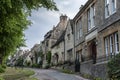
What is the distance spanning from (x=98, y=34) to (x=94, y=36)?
1604mm

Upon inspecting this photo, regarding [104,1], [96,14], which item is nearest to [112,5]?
[104,1]

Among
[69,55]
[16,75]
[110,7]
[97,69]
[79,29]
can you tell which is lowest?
[16,75]

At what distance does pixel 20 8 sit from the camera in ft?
35.7

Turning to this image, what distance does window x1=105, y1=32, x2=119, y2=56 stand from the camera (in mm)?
23908

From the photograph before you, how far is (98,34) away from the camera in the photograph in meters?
28.4

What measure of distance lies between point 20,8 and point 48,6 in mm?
1140

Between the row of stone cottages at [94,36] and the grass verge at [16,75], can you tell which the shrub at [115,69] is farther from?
the grass verge at [16,75]

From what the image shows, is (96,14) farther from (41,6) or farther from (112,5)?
(41,6)

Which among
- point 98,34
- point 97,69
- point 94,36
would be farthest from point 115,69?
point 94,36

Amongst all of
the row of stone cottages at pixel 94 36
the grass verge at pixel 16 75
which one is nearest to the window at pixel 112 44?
the row of stone cottages at pixel 94 36

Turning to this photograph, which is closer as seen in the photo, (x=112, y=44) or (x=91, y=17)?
(x=112, y=44)

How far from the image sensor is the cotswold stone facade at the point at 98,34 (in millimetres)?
24062

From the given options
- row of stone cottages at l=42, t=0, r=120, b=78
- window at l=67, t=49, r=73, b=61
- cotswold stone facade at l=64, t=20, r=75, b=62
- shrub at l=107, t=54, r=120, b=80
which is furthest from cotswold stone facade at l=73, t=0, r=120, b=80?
window at l=67, t=49, r=73, b=61

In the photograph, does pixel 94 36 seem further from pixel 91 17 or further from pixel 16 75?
pixel 16 75
